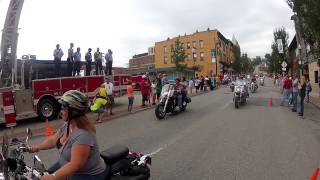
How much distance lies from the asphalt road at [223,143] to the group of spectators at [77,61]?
4.73 meters

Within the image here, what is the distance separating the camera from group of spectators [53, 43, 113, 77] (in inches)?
765

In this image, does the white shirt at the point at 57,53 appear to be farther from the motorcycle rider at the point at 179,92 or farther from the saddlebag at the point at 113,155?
the saddlebag at the point at 113,155

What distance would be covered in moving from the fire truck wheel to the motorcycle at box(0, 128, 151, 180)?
13222 mm

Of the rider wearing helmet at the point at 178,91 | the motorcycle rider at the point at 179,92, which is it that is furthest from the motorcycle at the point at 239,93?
the rider wearing helmet at the point at 178,91

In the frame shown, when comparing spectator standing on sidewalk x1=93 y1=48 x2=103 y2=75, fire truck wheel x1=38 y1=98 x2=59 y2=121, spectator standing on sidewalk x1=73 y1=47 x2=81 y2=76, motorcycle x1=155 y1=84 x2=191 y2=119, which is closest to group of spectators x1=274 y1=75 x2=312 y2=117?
motorcycle x1=155 y1=84 x2=191 y2=119

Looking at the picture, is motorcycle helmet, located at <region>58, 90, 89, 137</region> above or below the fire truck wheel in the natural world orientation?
above

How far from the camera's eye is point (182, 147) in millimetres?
9953

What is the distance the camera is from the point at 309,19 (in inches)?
944

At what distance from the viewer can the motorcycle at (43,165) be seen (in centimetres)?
363

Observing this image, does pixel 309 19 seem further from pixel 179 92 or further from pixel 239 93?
pixel 179 92

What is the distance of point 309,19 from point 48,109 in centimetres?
1593

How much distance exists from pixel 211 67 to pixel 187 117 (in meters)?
72.2

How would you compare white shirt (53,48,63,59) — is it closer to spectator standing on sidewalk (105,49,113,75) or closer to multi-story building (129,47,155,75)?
spectator standing on sidewalk (105,49,113,75)

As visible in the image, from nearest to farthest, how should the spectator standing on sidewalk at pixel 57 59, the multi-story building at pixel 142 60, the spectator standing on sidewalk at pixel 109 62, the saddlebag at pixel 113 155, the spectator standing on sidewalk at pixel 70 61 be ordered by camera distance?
1. the saddlebag at pixel 113 155
2. the spectator standing on sidewalk at pixel 57 59
3. the spectator standing on sidewalk at pixel 70 61
4. the spectator standing on sidewalk at pixel 109 62
5. the multi-story building at pixel 142 60
